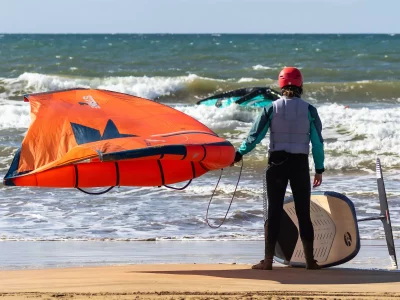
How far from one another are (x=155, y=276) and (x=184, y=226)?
3.00 m

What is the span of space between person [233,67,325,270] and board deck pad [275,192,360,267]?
52 cm

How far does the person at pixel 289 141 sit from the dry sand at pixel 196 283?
1.54 ft

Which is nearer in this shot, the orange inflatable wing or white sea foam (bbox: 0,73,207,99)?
the orange inflatable wing

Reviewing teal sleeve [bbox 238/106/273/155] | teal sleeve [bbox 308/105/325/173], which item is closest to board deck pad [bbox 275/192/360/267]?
teal sleeve [bbox 308/105/325/173]

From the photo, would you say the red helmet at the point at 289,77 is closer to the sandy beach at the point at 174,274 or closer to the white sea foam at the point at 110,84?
the sandy beach at the point at 174,274

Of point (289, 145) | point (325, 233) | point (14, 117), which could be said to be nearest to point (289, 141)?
point (289, 145)

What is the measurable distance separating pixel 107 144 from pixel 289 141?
1410 millimetres

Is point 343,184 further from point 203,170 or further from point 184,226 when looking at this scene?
point 203,170

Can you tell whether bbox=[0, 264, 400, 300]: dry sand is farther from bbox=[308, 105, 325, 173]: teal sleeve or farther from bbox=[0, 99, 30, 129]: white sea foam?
bbox=[0, 99, 30, 129]: white sea foam

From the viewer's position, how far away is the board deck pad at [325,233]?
6227 mm

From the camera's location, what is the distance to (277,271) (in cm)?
596

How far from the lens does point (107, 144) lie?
620 centimetres

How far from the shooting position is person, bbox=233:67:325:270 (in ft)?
18.5

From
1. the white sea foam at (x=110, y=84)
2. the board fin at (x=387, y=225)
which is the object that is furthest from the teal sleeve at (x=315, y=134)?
the white sea foam at (x=110, y=84)
